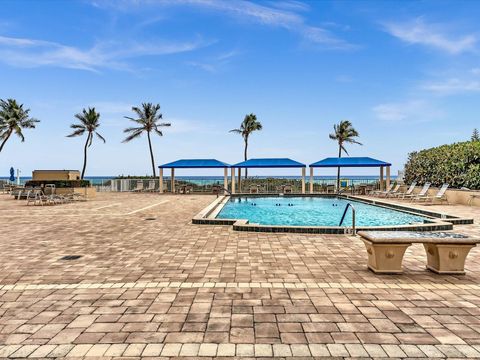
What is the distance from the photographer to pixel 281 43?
19.3m

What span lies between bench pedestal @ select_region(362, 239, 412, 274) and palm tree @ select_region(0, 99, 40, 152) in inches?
1708

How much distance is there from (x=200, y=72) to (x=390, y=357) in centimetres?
2365

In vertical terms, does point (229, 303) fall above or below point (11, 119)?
below

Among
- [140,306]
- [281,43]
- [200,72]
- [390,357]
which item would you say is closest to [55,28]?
[200,72]

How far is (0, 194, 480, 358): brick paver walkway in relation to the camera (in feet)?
8.71

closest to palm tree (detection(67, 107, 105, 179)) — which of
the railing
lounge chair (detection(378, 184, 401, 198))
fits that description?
the railing

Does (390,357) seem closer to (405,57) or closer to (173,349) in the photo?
(173,349)

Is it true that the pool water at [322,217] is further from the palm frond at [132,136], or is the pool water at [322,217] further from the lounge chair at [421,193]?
the palm frond at [132,136]

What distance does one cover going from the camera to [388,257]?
472 centimetres

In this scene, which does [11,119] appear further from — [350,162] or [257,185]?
[350,162]

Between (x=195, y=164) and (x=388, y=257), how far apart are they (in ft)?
70.8

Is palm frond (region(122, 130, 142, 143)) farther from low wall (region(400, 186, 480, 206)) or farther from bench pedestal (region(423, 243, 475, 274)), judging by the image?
bench pedestal (region(423, 243, 475, 274))

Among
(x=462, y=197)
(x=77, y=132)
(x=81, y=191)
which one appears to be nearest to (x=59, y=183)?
(x=81, y=191)

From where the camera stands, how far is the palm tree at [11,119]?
3544 cm
